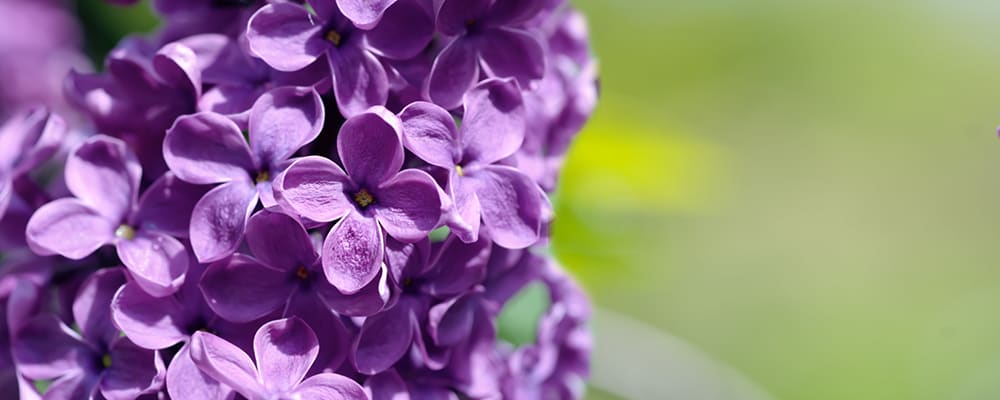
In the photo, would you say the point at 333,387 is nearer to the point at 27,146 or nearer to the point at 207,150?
the point at 207,150

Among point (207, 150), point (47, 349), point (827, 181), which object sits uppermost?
point (827, 181)

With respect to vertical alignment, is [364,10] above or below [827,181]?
below

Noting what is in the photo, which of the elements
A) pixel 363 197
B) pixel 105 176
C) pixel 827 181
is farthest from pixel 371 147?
pixel 827 181

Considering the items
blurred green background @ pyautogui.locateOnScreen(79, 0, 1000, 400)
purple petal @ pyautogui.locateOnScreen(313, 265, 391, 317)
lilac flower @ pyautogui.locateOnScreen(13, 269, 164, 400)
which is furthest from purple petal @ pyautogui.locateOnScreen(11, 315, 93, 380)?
blurred green background @ pyautogui.locateOnScreen(79, 0, 1000, 400)

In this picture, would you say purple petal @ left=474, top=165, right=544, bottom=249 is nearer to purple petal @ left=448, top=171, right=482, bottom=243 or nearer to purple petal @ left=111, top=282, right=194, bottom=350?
purple petal @ left=448, top=171, right=482, bottom=243

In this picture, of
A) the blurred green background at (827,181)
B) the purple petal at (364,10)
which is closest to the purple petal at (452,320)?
the purple petal at (364,10)

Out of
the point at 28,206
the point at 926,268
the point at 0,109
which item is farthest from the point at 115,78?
the point at 926,268
